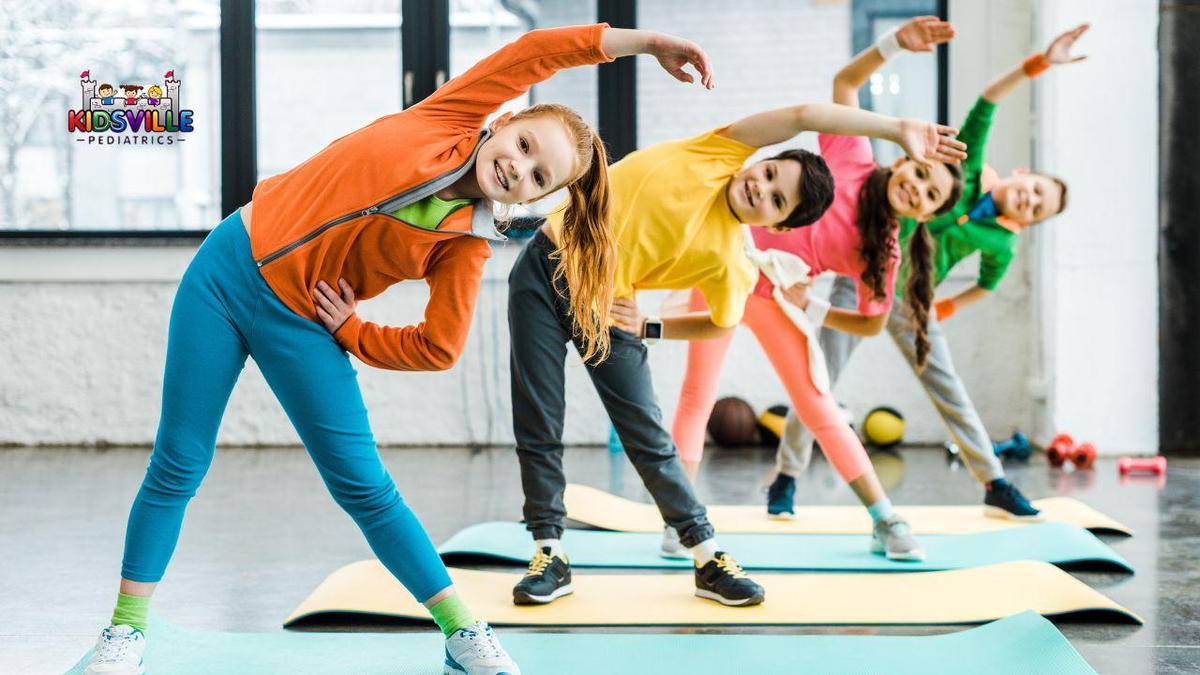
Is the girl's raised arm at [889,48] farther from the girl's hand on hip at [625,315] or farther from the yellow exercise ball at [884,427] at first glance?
the yellow exercise ball at [884,427]

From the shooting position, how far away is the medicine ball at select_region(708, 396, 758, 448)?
547 centimetres

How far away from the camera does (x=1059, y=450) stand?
487 cm

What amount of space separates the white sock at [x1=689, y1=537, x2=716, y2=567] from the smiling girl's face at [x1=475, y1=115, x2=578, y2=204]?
99 cm

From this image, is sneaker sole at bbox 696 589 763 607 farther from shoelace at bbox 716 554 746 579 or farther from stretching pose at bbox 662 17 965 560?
stretching pose at bbox 662 17 965 560

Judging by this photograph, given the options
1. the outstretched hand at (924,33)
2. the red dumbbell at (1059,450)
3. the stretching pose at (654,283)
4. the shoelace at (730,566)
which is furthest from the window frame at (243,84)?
the shoelace at (730,566)

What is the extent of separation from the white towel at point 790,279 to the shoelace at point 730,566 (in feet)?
2.20

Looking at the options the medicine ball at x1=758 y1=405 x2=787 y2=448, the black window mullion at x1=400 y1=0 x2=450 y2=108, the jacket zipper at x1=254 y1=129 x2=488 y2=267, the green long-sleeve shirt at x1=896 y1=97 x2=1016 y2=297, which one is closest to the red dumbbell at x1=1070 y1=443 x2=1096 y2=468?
the medicine ball at x1=758 y1=405 x2=787 y2=448

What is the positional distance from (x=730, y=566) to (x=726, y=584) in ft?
0.15

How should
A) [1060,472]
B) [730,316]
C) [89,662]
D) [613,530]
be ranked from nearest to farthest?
[89,662] → [730,316] → [613,530] → [1060,472]

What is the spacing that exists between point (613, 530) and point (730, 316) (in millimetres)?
1041

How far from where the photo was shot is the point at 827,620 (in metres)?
2.45

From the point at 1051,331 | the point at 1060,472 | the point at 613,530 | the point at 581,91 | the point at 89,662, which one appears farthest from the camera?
the point at 581,91

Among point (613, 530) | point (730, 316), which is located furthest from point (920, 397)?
point (730, 316)

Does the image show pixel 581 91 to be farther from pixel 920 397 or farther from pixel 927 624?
pixel 927 624
